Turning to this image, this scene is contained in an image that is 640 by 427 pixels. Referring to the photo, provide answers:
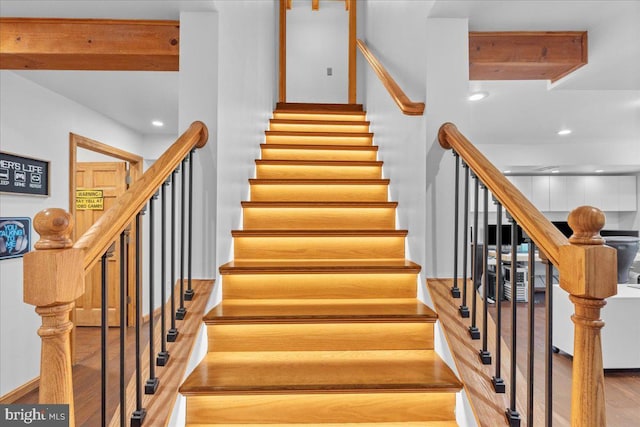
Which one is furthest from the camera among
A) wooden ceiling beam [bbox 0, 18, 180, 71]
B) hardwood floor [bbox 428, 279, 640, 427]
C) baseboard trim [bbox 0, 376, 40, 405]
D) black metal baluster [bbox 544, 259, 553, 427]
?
baseboard trim [bbox 0, 376, 40, 405]

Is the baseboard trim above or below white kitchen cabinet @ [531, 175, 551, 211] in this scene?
below

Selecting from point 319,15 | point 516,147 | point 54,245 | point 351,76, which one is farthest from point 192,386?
point 516,147

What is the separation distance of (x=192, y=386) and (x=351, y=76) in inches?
176

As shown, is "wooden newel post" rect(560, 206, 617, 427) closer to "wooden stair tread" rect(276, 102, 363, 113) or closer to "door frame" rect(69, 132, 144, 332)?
"door frame" rect(69, 132, 144, 332)

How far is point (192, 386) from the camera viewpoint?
1.43 metres

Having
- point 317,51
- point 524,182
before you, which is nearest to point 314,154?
point 317,51

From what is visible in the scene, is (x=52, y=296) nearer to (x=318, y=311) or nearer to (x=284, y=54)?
(x=318, y=311)

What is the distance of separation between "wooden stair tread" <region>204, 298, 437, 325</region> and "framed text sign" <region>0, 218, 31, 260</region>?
6.92 ft

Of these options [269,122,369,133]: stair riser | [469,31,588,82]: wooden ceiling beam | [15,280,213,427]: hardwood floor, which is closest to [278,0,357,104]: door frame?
[269,122,369,133]: stair riser

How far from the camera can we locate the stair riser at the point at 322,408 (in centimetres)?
145

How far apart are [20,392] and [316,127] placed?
329cm

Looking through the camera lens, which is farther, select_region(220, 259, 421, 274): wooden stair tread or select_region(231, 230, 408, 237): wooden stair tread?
select_region(231, 230, 408, 237): wooden stair tread

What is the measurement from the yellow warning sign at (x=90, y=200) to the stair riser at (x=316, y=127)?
9.22ft

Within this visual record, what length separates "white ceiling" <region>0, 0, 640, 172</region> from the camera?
1.97m
